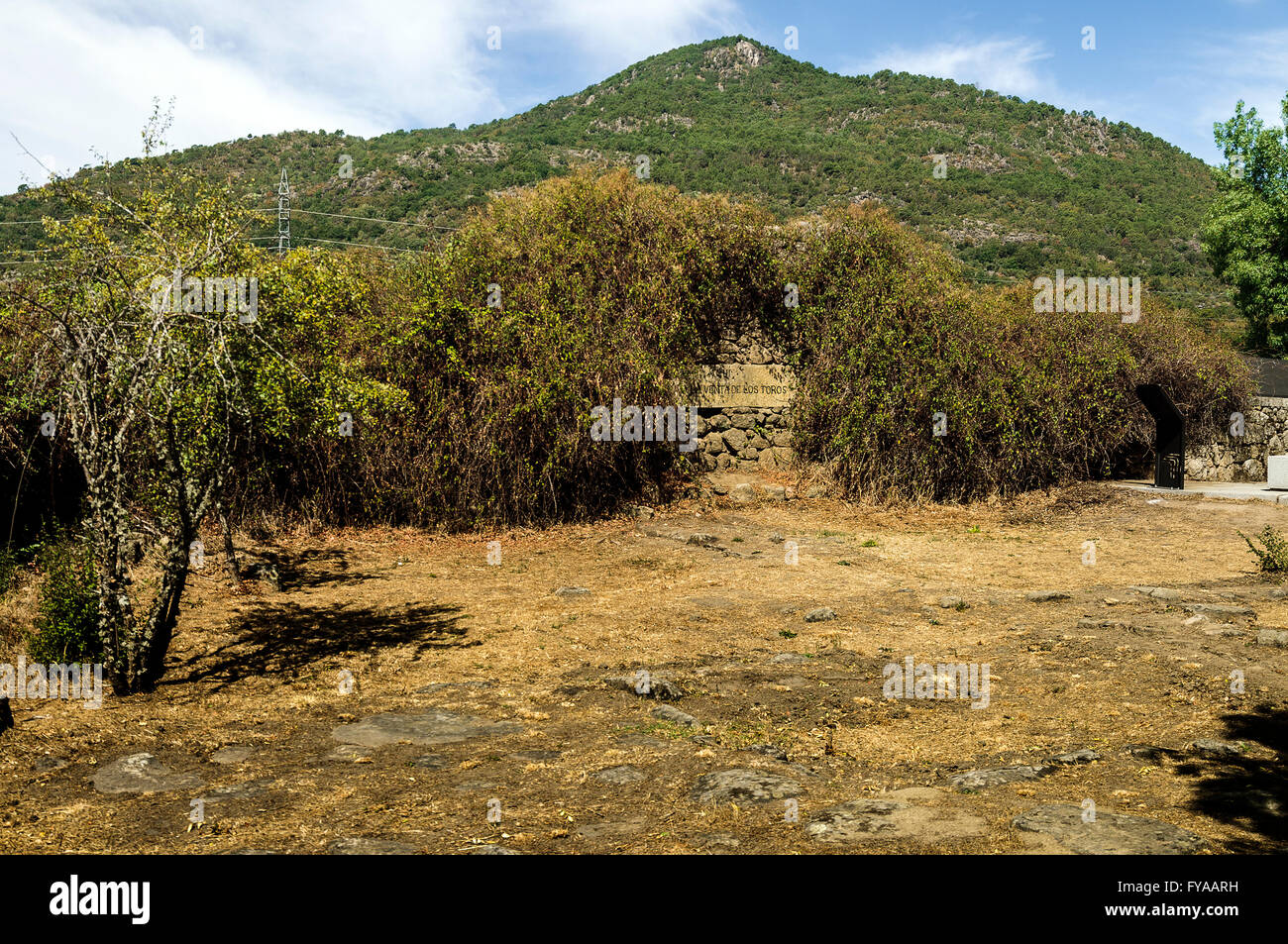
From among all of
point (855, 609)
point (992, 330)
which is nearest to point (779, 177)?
point (992, 330)

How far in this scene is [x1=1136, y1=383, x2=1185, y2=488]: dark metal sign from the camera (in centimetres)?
1457

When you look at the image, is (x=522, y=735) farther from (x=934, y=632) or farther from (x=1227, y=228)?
(x=1227, y=228)

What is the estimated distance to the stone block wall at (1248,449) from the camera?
1684cm

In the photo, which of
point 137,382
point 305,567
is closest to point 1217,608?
point 137,382

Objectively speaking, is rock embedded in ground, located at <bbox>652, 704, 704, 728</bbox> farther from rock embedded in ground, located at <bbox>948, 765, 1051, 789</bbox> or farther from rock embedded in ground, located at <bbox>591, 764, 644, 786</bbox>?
rock embedded in ground, located at <bbox>948, 765, 1051, 789</bbox>

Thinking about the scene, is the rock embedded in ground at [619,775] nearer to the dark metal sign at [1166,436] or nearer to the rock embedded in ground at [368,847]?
the rock embedded in ground at [368,847]

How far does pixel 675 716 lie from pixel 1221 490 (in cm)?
1366

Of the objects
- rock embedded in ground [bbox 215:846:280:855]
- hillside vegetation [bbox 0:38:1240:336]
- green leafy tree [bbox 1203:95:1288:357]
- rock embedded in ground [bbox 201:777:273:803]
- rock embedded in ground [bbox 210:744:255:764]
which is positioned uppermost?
hillside vegetation [bbox 0:38:1240:336]

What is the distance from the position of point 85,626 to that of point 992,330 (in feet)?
42.8

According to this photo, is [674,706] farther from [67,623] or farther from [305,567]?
[305,567]

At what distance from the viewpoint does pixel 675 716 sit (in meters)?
5.14

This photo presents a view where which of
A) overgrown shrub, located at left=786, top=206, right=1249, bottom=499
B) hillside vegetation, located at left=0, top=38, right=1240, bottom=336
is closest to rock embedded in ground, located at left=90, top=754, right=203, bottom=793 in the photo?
overgrown shrub, located at left=786, top=206, right=1249, bottom=499

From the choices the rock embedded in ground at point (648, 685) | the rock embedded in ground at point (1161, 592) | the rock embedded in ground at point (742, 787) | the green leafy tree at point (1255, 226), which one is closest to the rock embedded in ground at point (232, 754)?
the rock embedded in ground at point (648, 685)

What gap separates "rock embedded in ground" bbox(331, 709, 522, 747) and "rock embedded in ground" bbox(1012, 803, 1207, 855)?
109 inches
